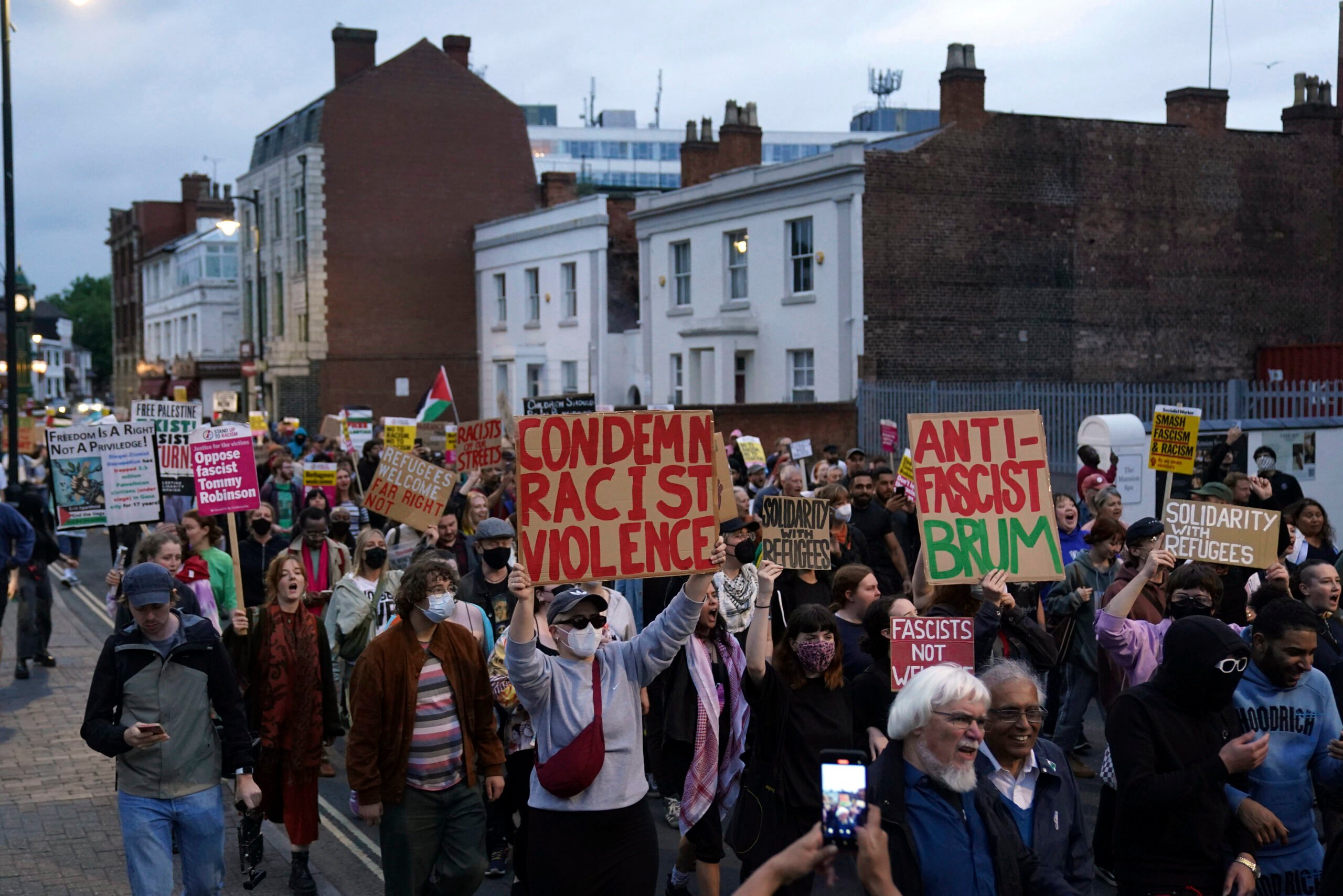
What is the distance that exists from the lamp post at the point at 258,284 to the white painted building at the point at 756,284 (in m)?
10.1

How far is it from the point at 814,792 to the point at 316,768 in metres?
3.14

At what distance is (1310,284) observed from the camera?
32.7 metres

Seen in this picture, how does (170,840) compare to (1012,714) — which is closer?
(1012,714)

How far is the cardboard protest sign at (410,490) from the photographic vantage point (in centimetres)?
1199

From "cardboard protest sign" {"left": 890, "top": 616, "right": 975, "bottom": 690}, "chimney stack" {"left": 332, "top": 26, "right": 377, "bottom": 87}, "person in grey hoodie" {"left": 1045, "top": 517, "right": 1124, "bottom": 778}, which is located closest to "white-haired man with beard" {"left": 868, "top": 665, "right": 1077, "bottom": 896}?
"cardboard protest sign" {"left": 890, "top": 616, "right": 975, "bottom": 690}

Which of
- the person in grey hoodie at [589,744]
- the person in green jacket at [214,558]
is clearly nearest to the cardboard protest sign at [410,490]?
the person in green jacket at [214,558]

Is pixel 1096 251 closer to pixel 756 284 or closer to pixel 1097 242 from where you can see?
pixel 1097 242

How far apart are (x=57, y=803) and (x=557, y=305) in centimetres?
3010

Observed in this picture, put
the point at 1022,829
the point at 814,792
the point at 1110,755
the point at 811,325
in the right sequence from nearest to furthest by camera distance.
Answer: the point at 1022,829
the point at 1110,755
the point at 814,792
the point at 811,325

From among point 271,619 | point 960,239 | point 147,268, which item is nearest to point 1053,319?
point 960,239

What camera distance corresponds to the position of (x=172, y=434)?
47.0 feet

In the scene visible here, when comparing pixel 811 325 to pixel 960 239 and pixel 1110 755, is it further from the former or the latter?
pixel 1110 755

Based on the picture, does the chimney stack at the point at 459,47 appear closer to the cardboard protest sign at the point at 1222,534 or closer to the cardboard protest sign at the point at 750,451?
the cardboard protest sign at the point at 750,451

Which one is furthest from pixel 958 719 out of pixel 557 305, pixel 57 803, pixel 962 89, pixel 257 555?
pixel 557 305
